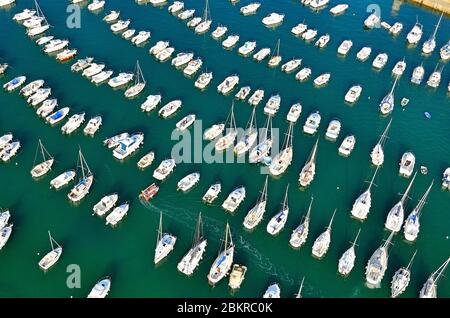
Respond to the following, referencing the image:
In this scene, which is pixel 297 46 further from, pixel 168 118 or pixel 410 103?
pixel 168 118

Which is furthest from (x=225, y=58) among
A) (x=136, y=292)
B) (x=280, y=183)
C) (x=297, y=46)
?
(x=136, y=292)

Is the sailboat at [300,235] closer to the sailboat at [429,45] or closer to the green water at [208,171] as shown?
the green water at [208,171]

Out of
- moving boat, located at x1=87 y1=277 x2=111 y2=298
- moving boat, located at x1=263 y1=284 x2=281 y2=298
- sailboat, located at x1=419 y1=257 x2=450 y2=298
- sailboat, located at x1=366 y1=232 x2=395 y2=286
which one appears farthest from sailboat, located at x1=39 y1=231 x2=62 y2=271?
sailboat, located at x1=419 y1=257 x2=450 y2=298

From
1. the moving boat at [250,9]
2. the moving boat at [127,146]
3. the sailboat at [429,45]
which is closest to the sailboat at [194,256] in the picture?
the moving boat at [127,146]

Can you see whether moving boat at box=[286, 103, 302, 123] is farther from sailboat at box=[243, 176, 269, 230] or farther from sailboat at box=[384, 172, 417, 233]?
sailboat at box=[384, 172, 417, 233]

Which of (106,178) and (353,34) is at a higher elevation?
(353,34)
